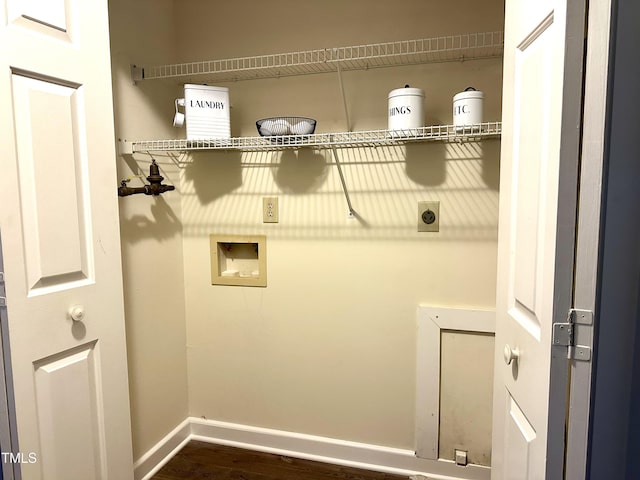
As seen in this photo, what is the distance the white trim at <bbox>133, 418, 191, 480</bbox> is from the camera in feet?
5.77

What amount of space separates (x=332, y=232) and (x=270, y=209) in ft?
1.00

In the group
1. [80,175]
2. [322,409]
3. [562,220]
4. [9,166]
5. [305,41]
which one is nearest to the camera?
[562,220]

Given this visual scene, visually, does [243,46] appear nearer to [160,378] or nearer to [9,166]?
[9,166]

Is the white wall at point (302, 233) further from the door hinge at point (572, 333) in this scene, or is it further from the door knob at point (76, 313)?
the door hinge at point (572, 333)

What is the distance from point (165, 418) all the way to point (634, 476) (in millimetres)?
1780

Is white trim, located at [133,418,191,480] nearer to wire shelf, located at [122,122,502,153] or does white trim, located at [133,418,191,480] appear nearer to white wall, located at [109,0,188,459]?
white wall, located at [109,0,188,459]

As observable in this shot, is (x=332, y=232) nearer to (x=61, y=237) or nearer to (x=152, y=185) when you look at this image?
(x=152, y=185)

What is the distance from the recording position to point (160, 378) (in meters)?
1.89

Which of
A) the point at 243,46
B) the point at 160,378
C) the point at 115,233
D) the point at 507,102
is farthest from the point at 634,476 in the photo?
the point at 243,46

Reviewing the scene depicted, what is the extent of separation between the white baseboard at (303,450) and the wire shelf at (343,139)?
1326 mm

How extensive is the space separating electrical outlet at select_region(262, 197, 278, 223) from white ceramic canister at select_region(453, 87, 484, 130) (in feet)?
2.78

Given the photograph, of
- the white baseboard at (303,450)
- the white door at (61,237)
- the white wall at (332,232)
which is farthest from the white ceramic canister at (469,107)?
the white baseboard at (303,450)

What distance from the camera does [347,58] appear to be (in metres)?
1.58

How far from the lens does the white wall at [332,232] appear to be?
5.43 ft
